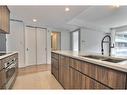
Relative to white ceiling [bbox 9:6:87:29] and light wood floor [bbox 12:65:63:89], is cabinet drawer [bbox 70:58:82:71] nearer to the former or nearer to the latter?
light wood floor [bbox 12:65:63:89]

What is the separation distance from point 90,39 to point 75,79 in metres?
5.53

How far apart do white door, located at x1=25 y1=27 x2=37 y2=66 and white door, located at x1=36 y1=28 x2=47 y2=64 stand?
0.24m

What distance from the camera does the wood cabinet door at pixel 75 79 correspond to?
1994 millimetres

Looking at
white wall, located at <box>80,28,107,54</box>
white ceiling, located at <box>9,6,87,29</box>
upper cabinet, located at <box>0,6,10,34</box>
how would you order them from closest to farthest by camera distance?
upper cabinet, located at <box>0,6,10,34</box>
white ceiling, located at <box>9,6,87,29</box>
white wall, located at <box>80,28,107,54</box>

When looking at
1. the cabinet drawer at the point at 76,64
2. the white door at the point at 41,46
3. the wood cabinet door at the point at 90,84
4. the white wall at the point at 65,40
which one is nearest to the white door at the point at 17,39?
the white door at the point at 41,46

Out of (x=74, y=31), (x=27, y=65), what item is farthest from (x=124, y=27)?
(x=27, y=65)

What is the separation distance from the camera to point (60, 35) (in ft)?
24.9

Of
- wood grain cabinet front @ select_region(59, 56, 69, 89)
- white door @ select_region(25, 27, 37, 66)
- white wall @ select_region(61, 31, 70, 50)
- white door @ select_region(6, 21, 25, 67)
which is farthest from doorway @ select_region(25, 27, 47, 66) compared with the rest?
wood grain cabinet front @ select_region(59, 56, 69, 89)

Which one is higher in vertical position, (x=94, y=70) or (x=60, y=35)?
A: (x=60, y=35)

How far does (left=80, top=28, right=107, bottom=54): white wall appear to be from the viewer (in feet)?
23.0

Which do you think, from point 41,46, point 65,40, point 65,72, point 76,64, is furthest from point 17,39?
point 76,64

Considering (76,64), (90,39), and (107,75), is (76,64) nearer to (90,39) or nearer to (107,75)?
(107,75)
